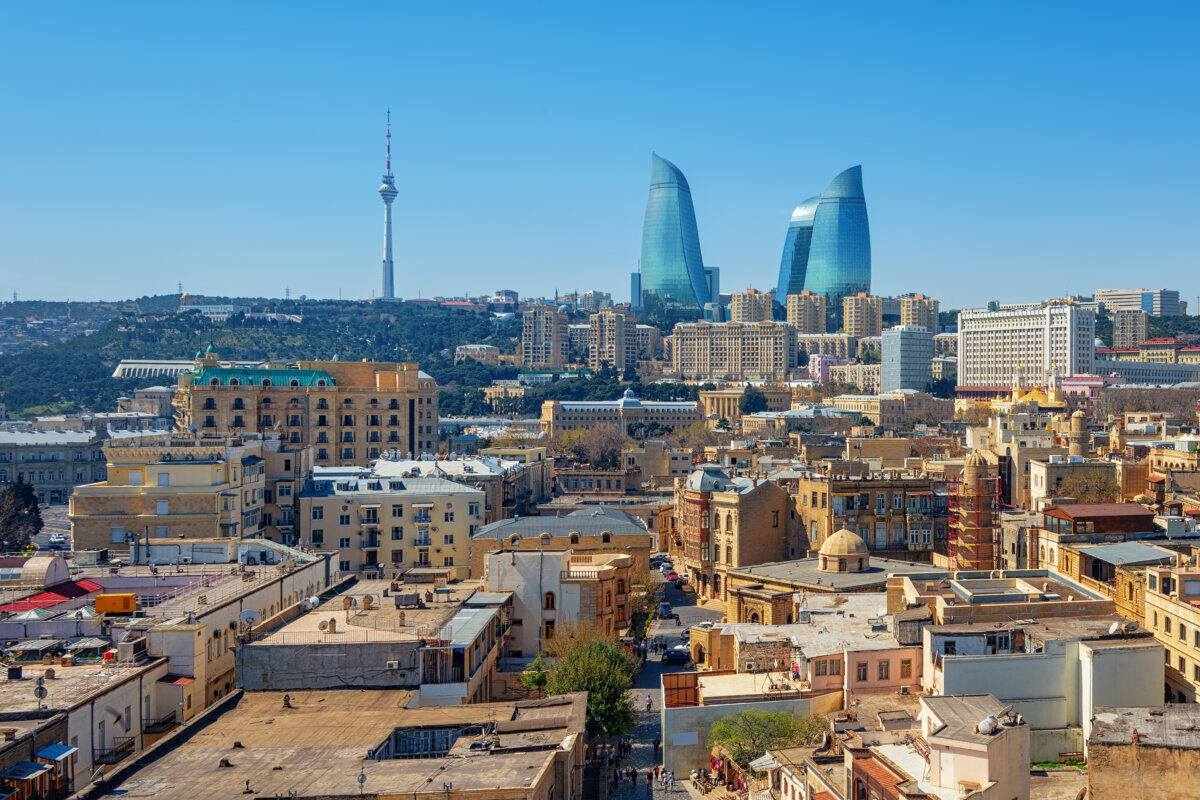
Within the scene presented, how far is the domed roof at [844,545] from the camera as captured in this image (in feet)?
163

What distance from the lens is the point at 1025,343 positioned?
18425 cm

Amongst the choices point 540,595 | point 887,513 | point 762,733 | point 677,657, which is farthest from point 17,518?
point 762,733

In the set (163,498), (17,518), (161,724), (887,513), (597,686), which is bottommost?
(597,686)

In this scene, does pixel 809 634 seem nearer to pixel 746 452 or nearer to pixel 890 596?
pixel 890 596

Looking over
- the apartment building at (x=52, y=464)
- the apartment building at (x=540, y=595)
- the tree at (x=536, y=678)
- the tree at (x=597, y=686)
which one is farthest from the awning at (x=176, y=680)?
the apartment building at (x=52, y=464)

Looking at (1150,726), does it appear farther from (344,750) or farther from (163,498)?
(163,498)

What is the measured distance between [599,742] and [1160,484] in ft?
130

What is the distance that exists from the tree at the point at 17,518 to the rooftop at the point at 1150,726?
51.9 m

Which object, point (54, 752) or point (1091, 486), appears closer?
point (54, 752)

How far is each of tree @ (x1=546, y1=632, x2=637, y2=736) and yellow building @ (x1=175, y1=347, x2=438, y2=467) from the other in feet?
155

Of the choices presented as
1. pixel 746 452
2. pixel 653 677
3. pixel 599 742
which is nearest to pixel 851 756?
pixel 599 742

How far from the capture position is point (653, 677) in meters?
43.5

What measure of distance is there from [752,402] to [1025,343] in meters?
47.9

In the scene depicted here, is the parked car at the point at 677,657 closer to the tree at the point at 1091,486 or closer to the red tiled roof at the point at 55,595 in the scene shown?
the red tiled roof at the point at 55,595
